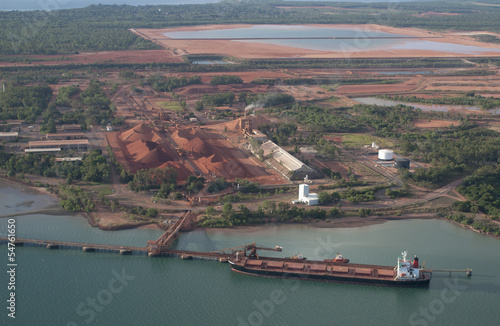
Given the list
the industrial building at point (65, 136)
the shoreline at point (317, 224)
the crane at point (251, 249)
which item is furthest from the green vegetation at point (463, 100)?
the crane at point (251, 249)

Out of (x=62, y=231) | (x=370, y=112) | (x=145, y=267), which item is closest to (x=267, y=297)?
(x=145, y=267)

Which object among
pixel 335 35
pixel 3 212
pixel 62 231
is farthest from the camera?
pixel 335 35

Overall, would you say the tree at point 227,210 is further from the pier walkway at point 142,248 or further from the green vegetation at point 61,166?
the green vegetation at point 61,166

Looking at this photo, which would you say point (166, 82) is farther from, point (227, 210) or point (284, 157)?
point (227, 210)

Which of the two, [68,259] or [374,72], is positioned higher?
[374,72]

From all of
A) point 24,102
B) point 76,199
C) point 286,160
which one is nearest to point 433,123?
point 286,160

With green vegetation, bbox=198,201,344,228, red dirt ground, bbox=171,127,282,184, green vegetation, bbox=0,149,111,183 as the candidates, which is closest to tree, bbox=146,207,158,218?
green vegetation, bbox=198,201,344,228

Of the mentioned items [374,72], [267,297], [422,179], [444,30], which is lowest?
[267,297]

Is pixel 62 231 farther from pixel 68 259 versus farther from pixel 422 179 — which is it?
pixel 422 179

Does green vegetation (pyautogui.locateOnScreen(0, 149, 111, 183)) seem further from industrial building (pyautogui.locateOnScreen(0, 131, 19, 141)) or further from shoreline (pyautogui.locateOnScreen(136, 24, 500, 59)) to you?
shoreline (pyautogui.locateOnScreen(136, 24, 500, 59))
